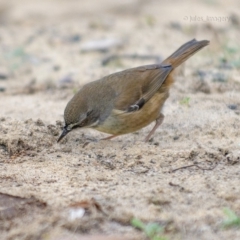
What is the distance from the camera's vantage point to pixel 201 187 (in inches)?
192

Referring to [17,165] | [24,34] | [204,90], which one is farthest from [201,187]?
[24,34]

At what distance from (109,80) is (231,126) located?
4.53 ft

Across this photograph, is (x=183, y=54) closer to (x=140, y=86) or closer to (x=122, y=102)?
(x=140, y=86)

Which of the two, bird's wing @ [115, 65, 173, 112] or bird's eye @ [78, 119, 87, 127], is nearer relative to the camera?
bird's eye @ [78, 119, 87, 127]

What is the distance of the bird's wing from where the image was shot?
6605mm

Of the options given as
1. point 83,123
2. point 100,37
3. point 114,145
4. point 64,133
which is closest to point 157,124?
point 114,145

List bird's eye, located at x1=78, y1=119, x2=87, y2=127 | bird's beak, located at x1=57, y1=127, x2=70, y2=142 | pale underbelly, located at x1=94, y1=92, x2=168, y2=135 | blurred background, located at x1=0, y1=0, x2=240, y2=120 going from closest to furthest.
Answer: bird's beak, located at x1=57, y1=127, x2=70, y2=142 → bird's eye, located at x1=78, y1=119, x2=87, y2=127 → pale underbelly, located at x1=94, y1=92, x2=168, y2=135 → blurred background, located at x1=0, y1=0, x2=240, y2=120

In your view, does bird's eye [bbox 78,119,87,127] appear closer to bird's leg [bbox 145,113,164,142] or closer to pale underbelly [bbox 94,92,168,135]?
pale underbelly [bbox 94,92,168,135]

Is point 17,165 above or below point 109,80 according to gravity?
below

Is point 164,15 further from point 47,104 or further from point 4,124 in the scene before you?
point 4,124

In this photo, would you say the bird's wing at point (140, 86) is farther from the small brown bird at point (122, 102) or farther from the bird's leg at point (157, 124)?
the bird's leg at point (157, 124)

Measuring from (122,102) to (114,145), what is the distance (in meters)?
0.62

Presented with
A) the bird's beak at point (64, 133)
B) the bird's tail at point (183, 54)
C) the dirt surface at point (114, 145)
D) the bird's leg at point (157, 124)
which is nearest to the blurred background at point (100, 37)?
the dirt surface at point (114, 145)

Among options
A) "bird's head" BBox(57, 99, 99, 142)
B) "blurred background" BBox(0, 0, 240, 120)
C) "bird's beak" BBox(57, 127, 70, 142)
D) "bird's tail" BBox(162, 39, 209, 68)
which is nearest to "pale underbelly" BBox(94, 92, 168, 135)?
"bird's head" BBox(57, 99, 99, 142)
